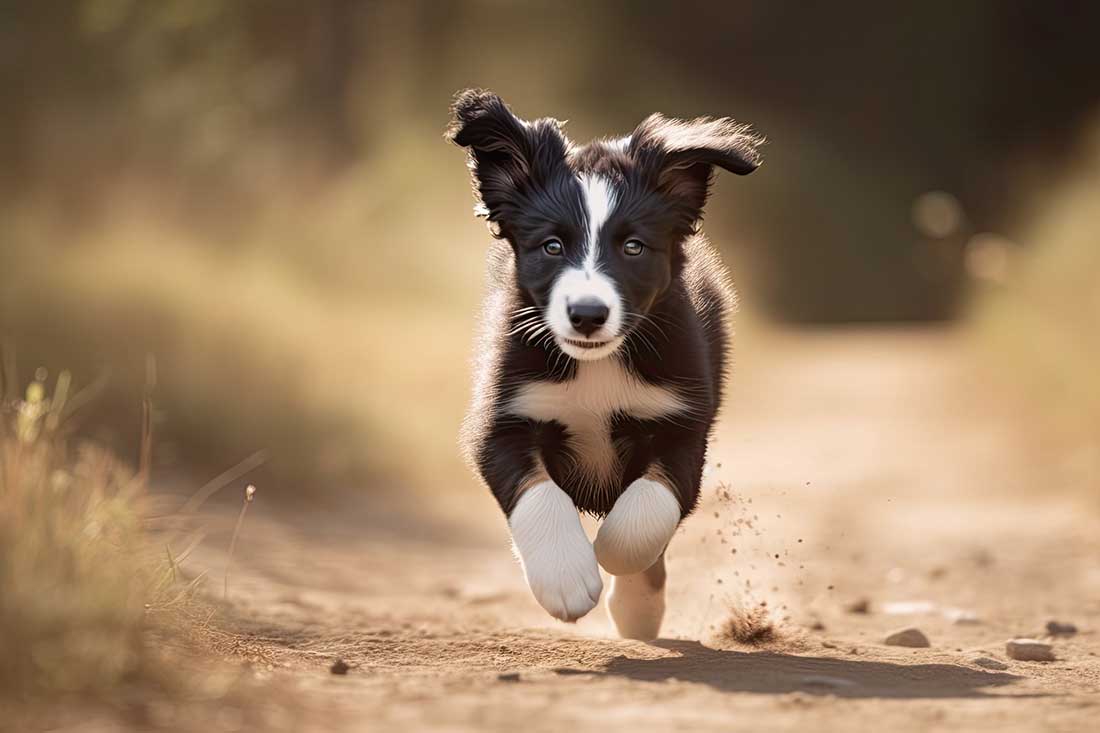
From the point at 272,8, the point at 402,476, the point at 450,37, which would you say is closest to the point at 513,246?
the point at 402,476

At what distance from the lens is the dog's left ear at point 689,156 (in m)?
4.41

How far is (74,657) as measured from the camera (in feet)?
9.53

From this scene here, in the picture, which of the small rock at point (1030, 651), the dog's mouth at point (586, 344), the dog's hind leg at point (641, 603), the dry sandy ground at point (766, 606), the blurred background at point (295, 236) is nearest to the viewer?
the dry sandy ground at point (766, 606)

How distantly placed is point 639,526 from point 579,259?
0.85m

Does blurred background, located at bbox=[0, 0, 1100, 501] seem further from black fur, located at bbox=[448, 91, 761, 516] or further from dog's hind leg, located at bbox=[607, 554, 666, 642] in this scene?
dog's hind leg, located at bbox=[607, 554, 666, 642]

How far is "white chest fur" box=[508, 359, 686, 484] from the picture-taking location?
14.3 feet

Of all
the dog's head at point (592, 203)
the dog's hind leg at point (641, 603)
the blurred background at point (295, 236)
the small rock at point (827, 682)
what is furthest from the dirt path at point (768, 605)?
the dog's head at point (592, 203)

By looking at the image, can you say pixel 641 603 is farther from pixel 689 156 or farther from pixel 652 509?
pixel 689 156

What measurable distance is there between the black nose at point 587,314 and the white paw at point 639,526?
0.60 meters

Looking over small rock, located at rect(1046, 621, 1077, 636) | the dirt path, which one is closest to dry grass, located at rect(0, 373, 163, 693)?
the dirt path

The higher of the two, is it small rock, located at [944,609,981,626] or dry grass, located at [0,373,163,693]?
small rock, located at [944,609,981,626]

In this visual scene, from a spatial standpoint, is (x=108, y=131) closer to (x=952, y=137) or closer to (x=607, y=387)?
(x=607, y=387)

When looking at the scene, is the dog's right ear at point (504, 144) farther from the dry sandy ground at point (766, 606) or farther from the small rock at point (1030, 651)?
the small rock at point (1030, 651)

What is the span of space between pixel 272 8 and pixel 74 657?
1102 centimetres
